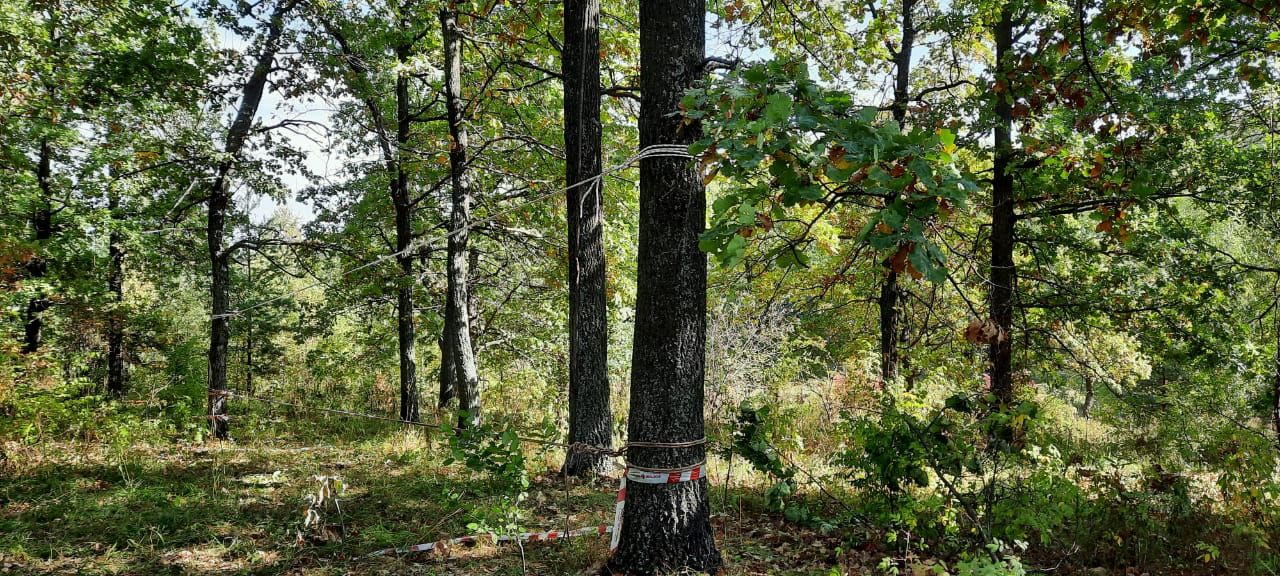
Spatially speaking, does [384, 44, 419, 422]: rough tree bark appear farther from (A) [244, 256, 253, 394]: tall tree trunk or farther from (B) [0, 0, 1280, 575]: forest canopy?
(A) [244, 256, 253, 394]: tall tree trunk

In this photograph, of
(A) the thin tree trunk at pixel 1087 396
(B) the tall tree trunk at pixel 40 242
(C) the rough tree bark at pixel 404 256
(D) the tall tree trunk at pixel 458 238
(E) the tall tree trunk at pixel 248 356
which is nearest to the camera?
(D) the tall tree trunk at pixel 458 238

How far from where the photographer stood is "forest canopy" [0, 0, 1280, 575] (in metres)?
3.24

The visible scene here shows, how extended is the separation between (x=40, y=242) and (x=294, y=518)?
6.48m

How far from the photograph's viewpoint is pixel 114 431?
23.8 feet

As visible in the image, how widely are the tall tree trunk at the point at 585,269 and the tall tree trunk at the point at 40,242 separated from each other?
7.13m

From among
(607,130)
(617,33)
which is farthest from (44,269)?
(617,33)

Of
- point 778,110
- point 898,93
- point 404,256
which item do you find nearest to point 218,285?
point 404,256

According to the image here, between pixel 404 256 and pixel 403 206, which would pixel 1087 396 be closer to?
pixel 404 256

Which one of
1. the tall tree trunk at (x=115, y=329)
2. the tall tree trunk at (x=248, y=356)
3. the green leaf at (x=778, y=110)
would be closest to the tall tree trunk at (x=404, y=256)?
the tall tree trunk at (x=115, y=329)

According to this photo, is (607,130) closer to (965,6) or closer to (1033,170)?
(965,6)

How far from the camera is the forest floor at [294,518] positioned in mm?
3844

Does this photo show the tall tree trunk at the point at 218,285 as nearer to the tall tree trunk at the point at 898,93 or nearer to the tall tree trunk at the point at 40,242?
the tall tree trunk at the point at 40,242

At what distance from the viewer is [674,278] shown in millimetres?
3230

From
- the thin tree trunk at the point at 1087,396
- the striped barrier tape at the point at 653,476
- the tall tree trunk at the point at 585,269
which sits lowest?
the thin tree trunk at the point at 1087,396
